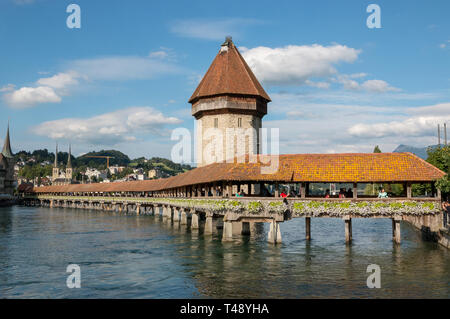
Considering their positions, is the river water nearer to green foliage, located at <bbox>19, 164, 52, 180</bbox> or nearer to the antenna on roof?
the antenna on roof

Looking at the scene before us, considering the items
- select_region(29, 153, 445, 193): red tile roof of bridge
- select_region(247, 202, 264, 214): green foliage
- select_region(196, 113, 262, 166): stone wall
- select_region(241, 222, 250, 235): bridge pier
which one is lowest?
select_region(241, 222, 250, 235): bridge pier

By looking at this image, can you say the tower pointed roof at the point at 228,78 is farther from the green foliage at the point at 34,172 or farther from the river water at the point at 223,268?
the green foliage at the point at 34,172

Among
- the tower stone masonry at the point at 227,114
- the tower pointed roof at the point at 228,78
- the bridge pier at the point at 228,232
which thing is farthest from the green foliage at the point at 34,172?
the bridge pier at the point at 228,232

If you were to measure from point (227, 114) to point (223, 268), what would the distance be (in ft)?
92.9

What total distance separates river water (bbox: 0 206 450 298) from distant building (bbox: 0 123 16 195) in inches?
3395

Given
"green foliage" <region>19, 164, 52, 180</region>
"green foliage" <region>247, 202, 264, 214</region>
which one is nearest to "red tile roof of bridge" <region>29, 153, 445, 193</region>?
"green foliage" <region>247, 202, 264, 214</region>

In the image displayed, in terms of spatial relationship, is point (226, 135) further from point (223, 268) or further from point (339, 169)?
point (223, 268)

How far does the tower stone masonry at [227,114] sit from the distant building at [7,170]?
76234 mm

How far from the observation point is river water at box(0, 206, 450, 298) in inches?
594

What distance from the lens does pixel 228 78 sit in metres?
47.2

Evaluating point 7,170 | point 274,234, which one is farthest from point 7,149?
point 274,234

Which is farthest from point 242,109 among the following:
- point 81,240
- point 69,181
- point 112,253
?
point 69,181

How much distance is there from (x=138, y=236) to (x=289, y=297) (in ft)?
69.5
